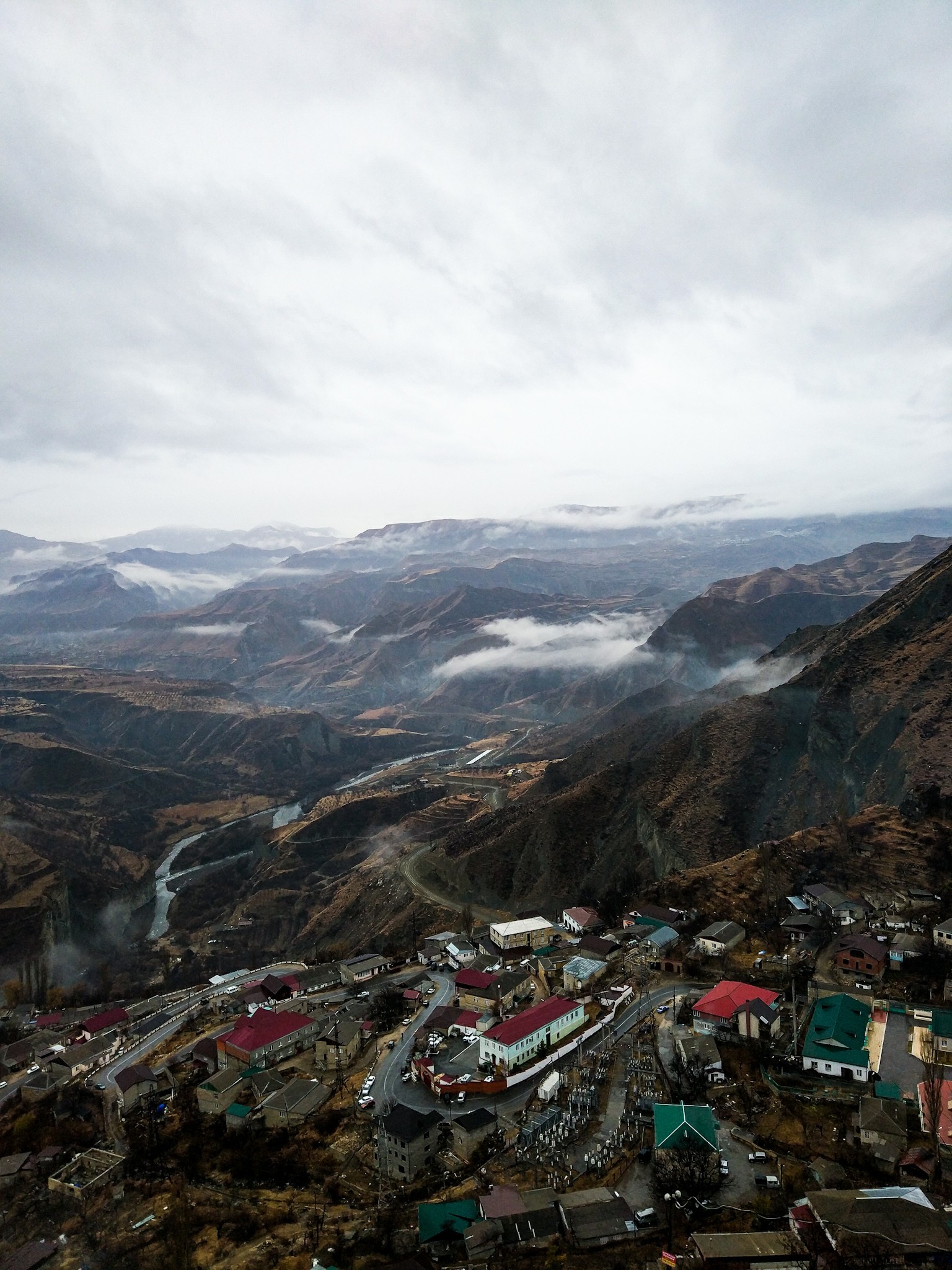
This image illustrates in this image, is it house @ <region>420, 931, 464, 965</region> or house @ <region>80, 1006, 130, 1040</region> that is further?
house @ <region>420, 931, 464, 965</region>

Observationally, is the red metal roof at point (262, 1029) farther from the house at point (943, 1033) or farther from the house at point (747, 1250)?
the house at point (943, 1033)

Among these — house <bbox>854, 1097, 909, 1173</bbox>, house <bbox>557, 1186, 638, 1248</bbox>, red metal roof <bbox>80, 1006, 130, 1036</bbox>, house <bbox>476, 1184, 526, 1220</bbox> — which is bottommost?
red metal roof <bbox>80, 1006, 130, 1036</bbox>

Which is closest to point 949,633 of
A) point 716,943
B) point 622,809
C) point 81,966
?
point 622,809

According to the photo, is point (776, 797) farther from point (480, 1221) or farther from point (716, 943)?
point (480, 1221)

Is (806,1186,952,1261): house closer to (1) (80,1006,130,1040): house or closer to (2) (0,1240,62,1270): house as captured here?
(2) (0,1240,62,1270): house

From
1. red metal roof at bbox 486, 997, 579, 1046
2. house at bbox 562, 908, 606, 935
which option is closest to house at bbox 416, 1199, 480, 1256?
red metal roof at bbox 486, 997, 579, 1046

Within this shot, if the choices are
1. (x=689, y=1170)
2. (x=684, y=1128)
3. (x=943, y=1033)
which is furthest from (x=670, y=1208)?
(x=943, y=1033)

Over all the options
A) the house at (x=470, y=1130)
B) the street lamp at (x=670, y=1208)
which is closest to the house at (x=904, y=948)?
the street lamp at (x=670, y=1208)
